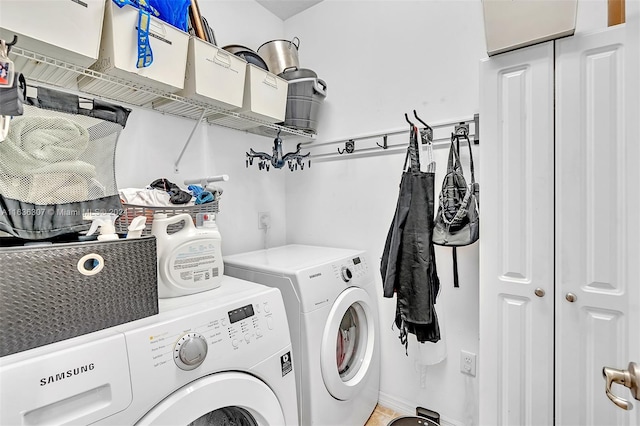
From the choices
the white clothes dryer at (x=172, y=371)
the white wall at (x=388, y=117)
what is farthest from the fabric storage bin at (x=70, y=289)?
the white wall at (x=388, y=117)

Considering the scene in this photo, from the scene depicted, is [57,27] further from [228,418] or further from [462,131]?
[462,131]

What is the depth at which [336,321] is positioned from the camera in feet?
4.95

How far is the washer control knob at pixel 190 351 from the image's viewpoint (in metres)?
0.83

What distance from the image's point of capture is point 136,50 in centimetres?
114

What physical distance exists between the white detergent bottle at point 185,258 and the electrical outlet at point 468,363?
4.47 ft

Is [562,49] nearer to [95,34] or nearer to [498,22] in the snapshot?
[498,22]

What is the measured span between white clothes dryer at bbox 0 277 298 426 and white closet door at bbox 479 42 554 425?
81 cm

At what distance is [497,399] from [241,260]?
131 centimetres

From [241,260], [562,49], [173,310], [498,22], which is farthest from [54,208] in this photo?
[562,49]

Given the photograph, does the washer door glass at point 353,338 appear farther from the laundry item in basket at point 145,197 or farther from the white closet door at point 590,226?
the laundry item in basket at point 145,197

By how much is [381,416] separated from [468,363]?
63 cm

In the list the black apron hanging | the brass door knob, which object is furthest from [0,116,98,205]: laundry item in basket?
the brass door knob

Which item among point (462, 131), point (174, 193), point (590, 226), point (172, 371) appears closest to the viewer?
point (172, 371)

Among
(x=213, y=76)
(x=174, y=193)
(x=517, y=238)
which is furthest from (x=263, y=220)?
(x=517, y=238)
